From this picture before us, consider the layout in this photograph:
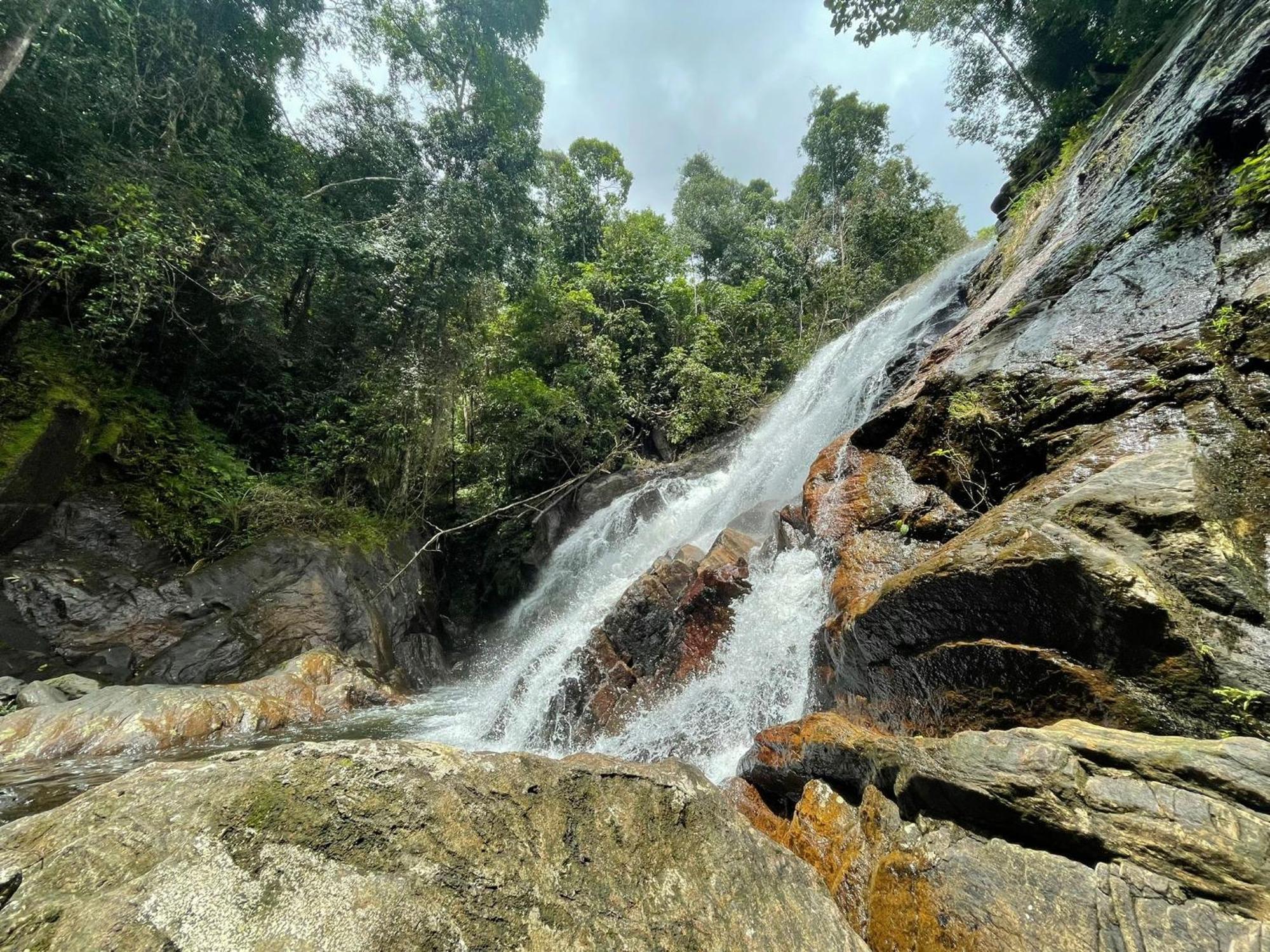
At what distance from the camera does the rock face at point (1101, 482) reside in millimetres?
2654

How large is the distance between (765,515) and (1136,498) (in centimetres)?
705

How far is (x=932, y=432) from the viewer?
594 centimetres

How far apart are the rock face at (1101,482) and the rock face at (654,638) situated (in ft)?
5.67

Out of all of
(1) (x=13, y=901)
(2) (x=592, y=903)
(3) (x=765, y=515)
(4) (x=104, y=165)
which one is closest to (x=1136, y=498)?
(2) (x=592, y=903)

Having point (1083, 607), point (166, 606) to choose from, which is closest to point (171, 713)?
point (166, 606)

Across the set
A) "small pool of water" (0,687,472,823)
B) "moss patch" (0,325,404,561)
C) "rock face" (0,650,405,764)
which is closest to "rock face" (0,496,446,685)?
"moss patch" (0,325,404,561)

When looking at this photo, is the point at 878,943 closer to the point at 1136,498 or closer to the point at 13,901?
the point at 1136,498

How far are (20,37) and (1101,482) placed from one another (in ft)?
39.5

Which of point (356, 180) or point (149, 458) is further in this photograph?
point (356, 180)

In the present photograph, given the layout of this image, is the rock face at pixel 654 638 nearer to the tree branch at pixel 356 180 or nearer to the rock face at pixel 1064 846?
the rock face at pixel 1064 846

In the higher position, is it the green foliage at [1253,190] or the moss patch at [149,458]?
the moss patch at [149,458]

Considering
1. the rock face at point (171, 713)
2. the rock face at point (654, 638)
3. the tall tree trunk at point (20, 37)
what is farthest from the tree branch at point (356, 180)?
the rock face at point (654, 638)

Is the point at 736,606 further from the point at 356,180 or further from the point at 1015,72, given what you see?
the point at 1015,72

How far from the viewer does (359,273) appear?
1162 cm
